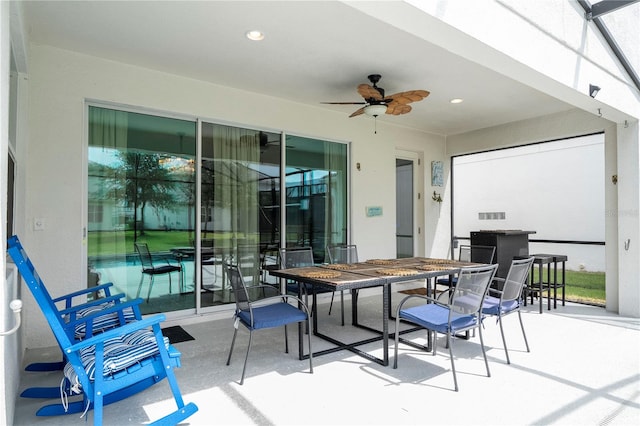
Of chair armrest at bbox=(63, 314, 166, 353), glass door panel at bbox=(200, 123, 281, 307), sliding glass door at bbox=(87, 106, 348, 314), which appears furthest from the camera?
glass door panel at bbox=(200, 123, 281, 307)

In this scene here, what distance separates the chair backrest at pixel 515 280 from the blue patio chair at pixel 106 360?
8.44ft

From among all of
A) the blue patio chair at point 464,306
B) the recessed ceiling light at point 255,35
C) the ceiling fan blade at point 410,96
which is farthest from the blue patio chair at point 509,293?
the recessed ceiling light at point 255,35

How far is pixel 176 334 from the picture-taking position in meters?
3.83

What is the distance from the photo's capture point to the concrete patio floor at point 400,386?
223cm

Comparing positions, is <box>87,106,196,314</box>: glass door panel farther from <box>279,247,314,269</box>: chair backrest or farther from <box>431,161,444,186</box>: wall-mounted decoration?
<box>431,161,444,186</box>: wall-mounted decoration

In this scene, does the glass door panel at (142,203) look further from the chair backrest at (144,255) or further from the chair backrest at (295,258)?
the chair backrest at (295,258)

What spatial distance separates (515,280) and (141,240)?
3.76m

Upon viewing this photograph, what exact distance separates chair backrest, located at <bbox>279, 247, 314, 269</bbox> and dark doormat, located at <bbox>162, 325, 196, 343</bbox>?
1.22 metres

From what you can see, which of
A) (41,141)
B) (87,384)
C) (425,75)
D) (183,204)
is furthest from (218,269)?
(425,75)

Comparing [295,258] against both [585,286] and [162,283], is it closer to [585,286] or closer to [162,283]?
[162,283]

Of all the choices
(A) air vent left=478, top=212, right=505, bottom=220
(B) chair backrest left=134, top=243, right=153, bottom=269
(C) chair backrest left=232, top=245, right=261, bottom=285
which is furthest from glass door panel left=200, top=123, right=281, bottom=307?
(A) air vent left=478, top=212, right=505, bottom=220

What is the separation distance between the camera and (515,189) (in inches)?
325

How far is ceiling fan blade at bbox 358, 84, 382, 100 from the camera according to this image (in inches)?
149

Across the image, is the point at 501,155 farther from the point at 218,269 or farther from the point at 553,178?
the point at 218,269
